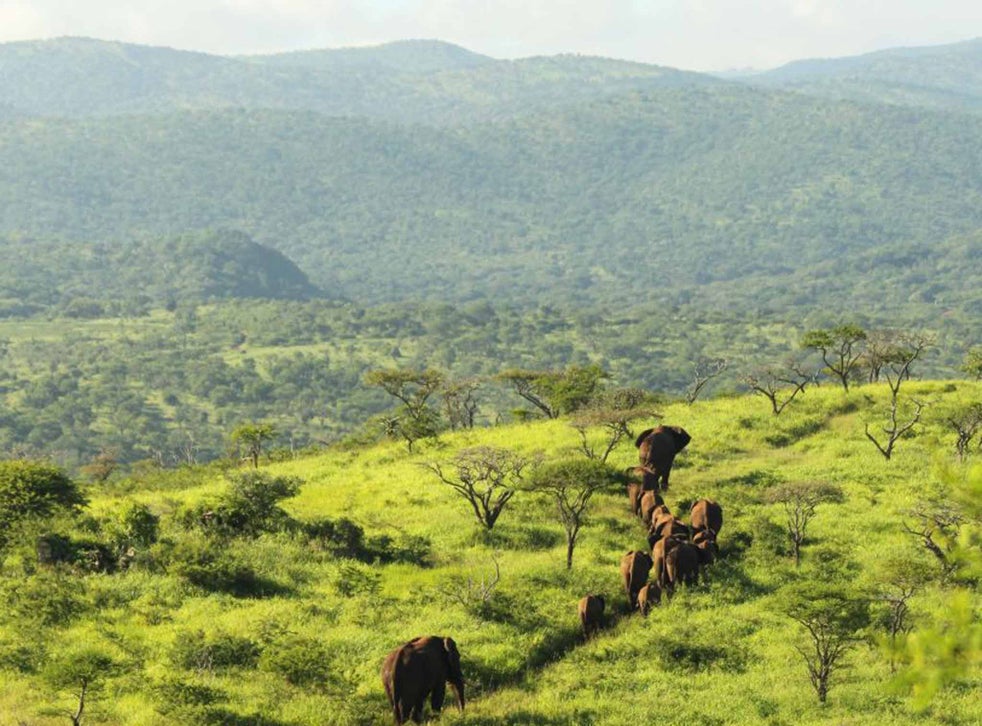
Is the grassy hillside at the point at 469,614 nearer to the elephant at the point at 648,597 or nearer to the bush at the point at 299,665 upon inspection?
the bush at the point at 299,665

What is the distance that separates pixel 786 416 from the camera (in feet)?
167

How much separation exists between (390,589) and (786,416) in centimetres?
2735

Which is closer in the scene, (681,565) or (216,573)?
(216,573)

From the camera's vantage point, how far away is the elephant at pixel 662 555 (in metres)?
31.0

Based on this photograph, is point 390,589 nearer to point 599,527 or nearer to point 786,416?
point 599,527

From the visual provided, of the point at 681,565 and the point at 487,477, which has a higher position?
the point at 487,477

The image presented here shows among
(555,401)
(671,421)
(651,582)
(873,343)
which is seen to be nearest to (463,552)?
(651,582)

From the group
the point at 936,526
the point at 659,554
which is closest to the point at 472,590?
the point at 659,554

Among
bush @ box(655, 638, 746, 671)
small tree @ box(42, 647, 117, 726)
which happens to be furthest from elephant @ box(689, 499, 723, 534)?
small tree @ box(42, 647, 117, 726)

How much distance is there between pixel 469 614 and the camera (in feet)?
93.0

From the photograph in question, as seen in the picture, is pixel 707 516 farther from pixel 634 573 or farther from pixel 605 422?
pixel 605 422

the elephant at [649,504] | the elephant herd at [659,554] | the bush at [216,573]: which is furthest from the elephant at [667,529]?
the bush at [216,573]

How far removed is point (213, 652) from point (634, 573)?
481 inches

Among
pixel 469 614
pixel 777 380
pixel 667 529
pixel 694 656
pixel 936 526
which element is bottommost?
pixel 694 656
